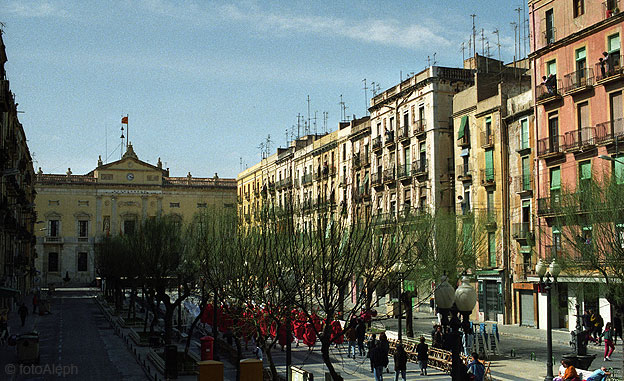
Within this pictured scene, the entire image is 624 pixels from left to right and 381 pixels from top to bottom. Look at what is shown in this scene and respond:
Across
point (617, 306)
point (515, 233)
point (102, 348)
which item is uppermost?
point (515, 233)

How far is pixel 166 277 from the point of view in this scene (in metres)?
39.3

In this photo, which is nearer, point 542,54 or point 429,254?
point 429,254

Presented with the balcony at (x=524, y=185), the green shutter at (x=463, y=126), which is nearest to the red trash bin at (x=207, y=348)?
the balcony at (x=524, y=185)

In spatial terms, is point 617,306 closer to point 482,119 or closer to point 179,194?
point 482,119

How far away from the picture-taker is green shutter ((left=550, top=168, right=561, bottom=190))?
39.7 metres

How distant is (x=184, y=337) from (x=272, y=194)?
4207 cm

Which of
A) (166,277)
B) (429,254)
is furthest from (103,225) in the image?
(429,254)

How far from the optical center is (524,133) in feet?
143

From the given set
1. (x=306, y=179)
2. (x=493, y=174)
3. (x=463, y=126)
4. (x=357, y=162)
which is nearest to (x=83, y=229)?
(x=306, y=179)

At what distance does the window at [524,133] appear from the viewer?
43125 mm

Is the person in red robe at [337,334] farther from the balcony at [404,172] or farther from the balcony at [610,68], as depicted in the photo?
the balcony at [404,172]

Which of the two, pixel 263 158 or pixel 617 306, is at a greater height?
pixel 263 158

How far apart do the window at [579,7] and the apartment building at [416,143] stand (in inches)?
532

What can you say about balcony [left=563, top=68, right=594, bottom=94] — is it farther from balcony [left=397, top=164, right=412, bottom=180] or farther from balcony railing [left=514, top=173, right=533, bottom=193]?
balcony [left=397, top=164, right=412, bottom=180]
